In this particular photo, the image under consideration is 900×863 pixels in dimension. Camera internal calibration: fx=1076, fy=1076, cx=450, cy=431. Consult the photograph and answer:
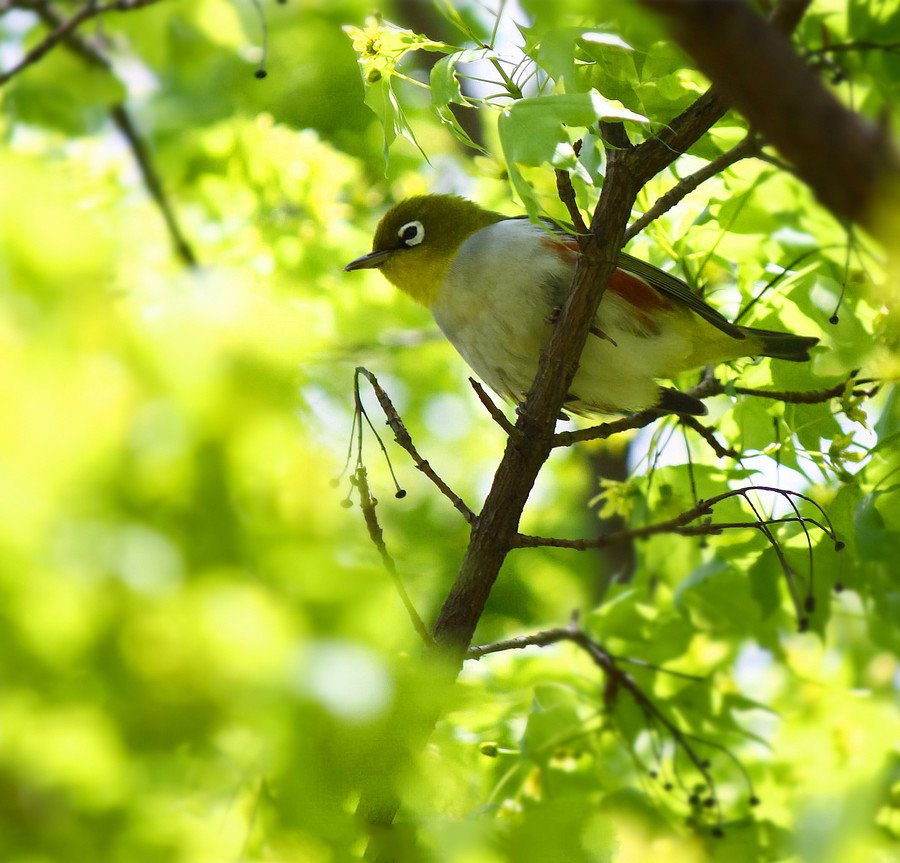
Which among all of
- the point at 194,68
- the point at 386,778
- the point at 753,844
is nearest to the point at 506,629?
the point at 753,844

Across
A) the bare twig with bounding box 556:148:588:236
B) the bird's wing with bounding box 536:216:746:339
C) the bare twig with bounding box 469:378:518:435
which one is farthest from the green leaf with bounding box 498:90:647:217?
the bird's wing with bounding box 536:216:746:339

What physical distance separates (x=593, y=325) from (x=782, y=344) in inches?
30.7

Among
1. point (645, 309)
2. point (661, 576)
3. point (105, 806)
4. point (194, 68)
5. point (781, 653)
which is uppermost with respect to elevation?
point (194, 68)

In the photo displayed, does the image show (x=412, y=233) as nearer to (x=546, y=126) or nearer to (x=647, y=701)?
(x=647, y=701)

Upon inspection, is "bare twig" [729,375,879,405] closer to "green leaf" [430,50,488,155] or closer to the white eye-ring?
"green leaf" [430,50,488,155]

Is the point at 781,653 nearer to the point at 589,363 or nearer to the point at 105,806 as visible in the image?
the point at 589,363

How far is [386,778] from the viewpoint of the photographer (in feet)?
5.81

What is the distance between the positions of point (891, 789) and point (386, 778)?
2.50 m

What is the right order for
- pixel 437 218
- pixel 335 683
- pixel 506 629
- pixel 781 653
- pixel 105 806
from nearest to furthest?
pixel 335 683 → pixel 105 806 → pixel 781 653 → pixel 437 218 → pixel 506 629

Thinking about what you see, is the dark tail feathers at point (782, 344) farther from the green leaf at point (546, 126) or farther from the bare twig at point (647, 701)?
the green leaf at point (546, 126)

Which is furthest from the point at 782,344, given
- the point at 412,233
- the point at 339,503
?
the point at 339,503

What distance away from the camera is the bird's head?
534 centimetres

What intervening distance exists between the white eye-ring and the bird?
0.40 metres

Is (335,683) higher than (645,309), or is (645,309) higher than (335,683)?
(645,309)
